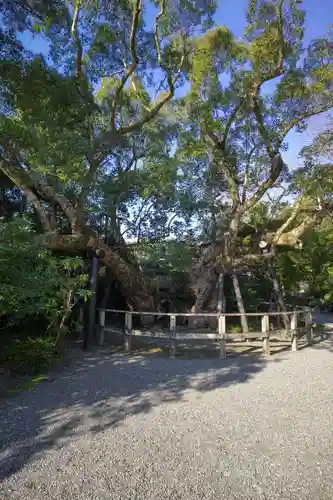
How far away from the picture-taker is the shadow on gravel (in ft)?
11.3

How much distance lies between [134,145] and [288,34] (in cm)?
596

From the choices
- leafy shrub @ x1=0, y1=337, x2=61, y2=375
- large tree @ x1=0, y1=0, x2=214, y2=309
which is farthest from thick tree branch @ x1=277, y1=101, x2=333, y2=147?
leafy shrub @ x1=0, y1=337, x2=61, y2=375

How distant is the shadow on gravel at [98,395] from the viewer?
11.3ft

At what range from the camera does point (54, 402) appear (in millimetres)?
4504

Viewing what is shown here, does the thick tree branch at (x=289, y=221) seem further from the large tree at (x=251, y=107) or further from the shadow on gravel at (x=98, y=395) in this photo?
the shadow on gravel at (x=98, y=395)

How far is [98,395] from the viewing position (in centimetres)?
482

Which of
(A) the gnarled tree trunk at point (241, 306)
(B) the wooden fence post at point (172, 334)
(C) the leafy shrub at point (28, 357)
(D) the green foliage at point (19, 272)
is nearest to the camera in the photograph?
(D) the green foliage at point (19, 272)

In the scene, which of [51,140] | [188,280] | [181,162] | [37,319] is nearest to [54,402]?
[37,319]

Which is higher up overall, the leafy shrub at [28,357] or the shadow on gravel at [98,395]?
the leafy shrub at [28,357]

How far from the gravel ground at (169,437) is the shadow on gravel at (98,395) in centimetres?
2

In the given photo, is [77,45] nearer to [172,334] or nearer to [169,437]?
[172,334]

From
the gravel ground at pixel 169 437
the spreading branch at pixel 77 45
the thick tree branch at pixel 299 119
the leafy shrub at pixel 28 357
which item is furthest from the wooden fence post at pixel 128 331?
the thick tree branch at pixel 299 119

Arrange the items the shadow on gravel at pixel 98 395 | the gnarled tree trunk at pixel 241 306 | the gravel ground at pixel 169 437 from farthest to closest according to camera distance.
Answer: the gnarled tree trunk at pixel 241 306
the shadow on gravel at pixel 98 395
the gravel ground at pixel 169 437

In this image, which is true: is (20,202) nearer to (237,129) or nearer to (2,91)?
(2,91)
